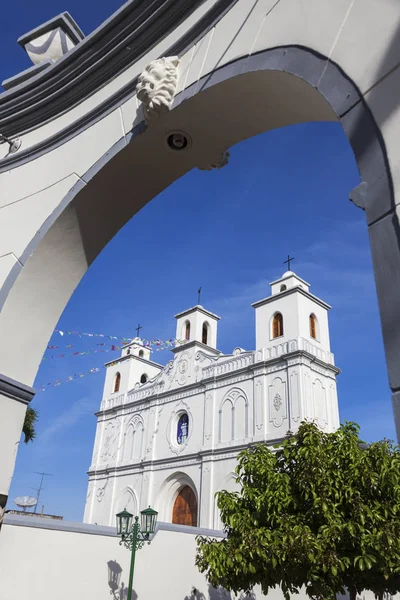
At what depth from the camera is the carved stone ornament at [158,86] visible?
239 centimetres

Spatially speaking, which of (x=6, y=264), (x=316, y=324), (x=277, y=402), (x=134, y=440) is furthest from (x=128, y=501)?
(x=6, y=264)

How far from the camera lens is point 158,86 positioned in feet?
7.88

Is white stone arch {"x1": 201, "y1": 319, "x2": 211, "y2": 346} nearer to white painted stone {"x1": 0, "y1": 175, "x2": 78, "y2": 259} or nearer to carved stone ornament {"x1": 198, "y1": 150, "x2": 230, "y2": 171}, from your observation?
white painted stone {"x1": 0, "y1": 175, "x2": 78, "y2": 259}

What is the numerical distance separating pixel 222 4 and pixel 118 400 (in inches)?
850

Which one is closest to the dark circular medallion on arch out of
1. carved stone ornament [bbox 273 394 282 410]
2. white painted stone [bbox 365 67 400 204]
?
white painted stone [bbox 365 67 400 204]

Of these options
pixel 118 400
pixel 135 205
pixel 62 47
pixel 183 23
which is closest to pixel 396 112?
pixel 183 23

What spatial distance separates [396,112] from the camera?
Answer: 1332mm

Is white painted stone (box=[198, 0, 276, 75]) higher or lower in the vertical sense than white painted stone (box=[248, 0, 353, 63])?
higher

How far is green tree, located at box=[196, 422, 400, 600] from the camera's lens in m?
4.86

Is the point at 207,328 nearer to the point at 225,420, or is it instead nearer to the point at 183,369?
the point at 183,369

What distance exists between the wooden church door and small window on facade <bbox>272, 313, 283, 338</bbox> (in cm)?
672

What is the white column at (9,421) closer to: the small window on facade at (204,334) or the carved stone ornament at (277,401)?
Result: the carved stone ornament at (277,401)

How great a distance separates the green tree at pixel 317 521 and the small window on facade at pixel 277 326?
11.4 metres

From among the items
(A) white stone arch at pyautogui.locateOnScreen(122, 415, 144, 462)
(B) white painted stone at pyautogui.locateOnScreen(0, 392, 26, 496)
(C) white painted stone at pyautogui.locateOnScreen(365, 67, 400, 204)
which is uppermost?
(A) white stone arch at pyautogui.locateOnScreen(122, 415, 144, 462)
